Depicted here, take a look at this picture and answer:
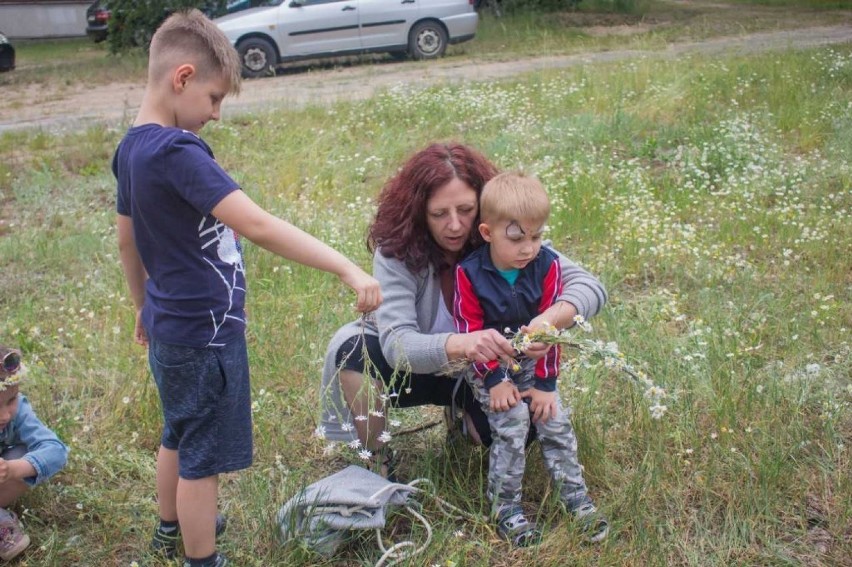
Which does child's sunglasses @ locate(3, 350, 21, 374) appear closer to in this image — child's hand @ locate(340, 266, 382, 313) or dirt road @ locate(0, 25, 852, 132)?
child's hand @ locate(340, 266, 382, 313)

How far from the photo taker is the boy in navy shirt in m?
2.39

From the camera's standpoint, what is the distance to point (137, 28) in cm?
1672

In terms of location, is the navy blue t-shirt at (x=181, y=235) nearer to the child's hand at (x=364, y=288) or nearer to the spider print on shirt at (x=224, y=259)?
the spider print on shirt at (x=224, y=259)

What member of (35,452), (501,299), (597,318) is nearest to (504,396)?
(501,299)

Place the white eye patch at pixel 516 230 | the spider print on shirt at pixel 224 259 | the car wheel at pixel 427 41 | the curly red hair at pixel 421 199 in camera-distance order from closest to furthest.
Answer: the spider print on shirt at pixel 224 259 → the white eye patch at pixel 516 230 → the curly red hair at pixel 421 199 → the car wheel at pixel 427 41

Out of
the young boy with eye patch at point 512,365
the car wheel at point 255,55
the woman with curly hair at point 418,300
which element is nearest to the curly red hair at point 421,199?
the woman with curly hair at point 418,300

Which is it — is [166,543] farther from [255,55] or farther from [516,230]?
[255,55]

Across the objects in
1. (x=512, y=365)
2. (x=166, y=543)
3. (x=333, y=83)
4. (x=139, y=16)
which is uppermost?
(x=139, y=16)

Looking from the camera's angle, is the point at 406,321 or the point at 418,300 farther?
the point at 418,300

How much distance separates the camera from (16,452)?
121 inches

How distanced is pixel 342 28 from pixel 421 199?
11.4m

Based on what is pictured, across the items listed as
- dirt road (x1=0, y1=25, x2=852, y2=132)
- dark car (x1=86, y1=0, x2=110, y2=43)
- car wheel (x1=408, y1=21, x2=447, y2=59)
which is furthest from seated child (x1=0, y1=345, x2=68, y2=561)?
dark car (x1=86, y1=0, x2=110, y2=43)

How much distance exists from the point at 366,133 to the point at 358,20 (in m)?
6.31

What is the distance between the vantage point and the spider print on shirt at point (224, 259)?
2.54m
